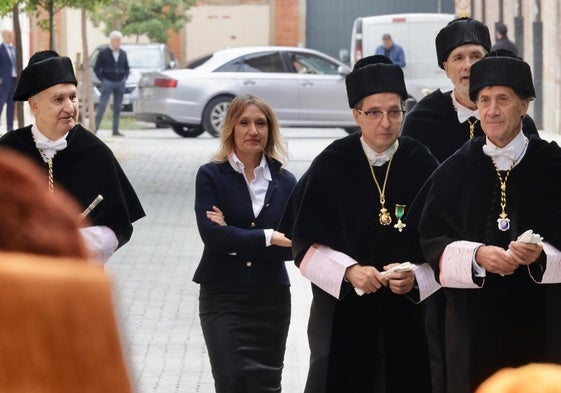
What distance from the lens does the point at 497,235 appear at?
5641mm

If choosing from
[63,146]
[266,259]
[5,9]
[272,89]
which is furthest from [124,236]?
[272,89]

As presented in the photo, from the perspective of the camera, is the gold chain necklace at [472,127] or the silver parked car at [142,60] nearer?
the gold chain necklace at [472,127]

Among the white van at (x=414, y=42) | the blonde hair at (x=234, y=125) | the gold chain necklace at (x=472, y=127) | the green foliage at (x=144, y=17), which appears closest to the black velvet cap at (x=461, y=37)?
the gold chain necklace at (x=472, y=127)

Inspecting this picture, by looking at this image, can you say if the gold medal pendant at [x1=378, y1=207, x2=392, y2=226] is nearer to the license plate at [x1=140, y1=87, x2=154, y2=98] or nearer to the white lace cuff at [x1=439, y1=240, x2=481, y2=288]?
the white lace cuff at [x1=439, y1=240, x2=481, y2=288]

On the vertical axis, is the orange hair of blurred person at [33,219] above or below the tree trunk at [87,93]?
above

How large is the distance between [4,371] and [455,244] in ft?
12.7

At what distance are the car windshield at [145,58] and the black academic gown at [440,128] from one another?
3128 cm

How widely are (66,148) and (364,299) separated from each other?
1.32 metres

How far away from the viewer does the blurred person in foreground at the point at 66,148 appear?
6.20 metres

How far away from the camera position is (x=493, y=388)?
1.90m

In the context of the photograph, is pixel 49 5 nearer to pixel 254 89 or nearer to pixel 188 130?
pixel 254 89

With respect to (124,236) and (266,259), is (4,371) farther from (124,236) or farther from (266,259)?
(266,259)

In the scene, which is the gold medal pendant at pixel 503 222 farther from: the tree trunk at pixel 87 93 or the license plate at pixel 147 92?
the tree trunk at pixel 87 93

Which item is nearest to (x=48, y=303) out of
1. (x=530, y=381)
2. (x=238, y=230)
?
(x=530, y=381)
